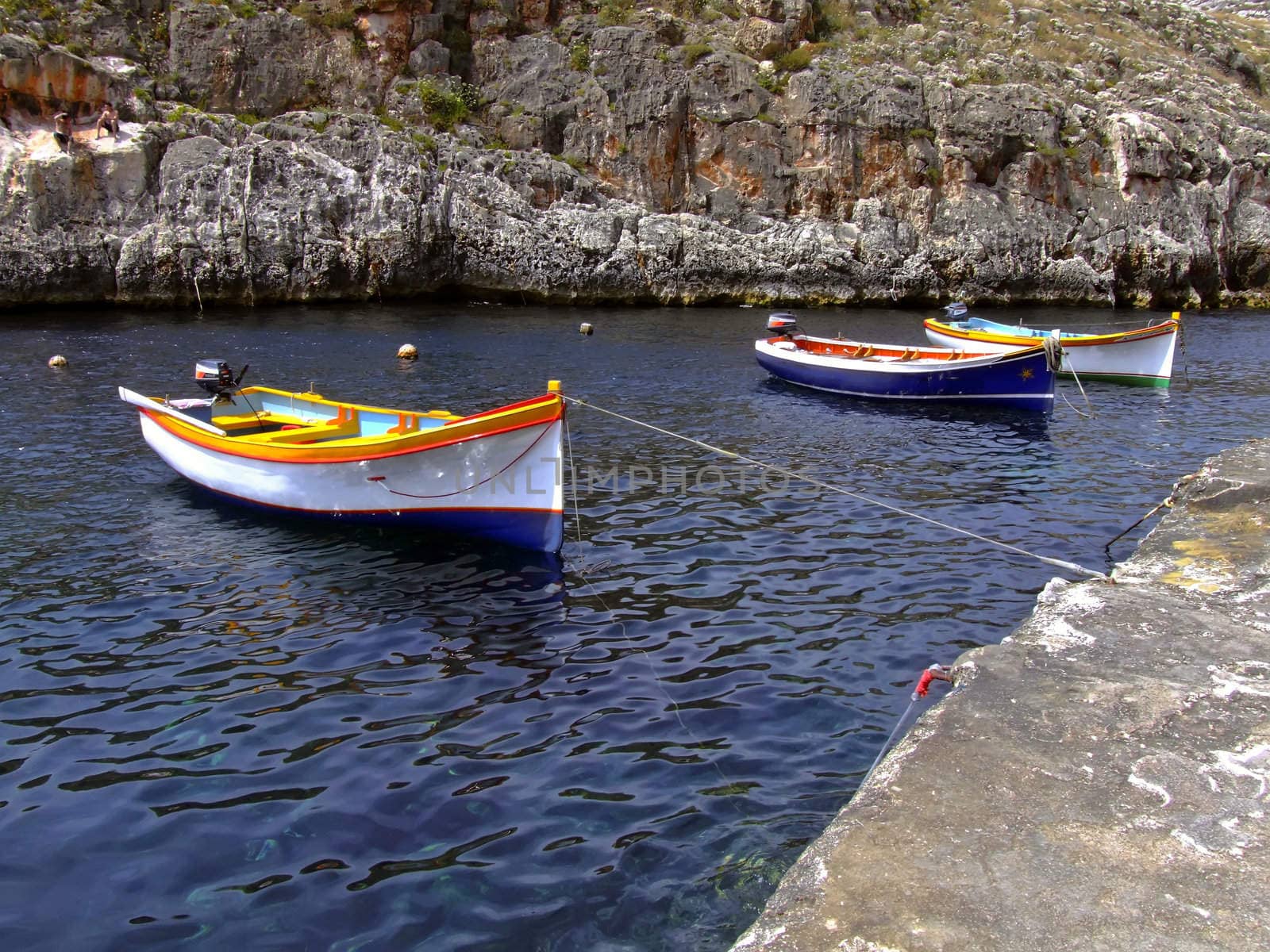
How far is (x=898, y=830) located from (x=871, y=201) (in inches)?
1617

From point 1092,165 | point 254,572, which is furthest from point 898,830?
point 1092,165

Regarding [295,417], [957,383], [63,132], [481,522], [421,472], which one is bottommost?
[481,522]

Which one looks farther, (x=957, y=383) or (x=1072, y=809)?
(x=957, y=383)

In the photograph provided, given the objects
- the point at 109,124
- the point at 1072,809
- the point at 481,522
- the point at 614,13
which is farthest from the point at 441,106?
the point at 1072,809

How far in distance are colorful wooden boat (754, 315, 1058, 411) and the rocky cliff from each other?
57.4ft

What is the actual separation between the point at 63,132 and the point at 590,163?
20042 millimetres

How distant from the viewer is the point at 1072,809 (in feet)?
15.1

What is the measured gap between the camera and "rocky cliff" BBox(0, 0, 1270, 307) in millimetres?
34344

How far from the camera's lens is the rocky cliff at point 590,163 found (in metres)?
34.3

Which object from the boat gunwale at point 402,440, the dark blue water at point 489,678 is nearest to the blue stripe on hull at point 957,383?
the dark blue water at point 489,678

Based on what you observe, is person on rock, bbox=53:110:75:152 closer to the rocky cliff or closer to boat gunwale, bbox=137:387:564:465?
the rocky cliff

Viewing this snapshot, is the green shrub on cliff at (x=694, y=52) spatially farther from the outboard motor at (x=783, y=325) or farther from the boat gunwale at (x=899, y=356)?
the boat gunwale at (x=899, y=356)

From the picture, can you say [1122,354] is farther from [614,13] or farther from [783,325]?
[614,13]

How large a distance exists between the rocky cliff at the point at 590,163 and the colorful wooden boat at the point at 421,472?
2494 centimetres
